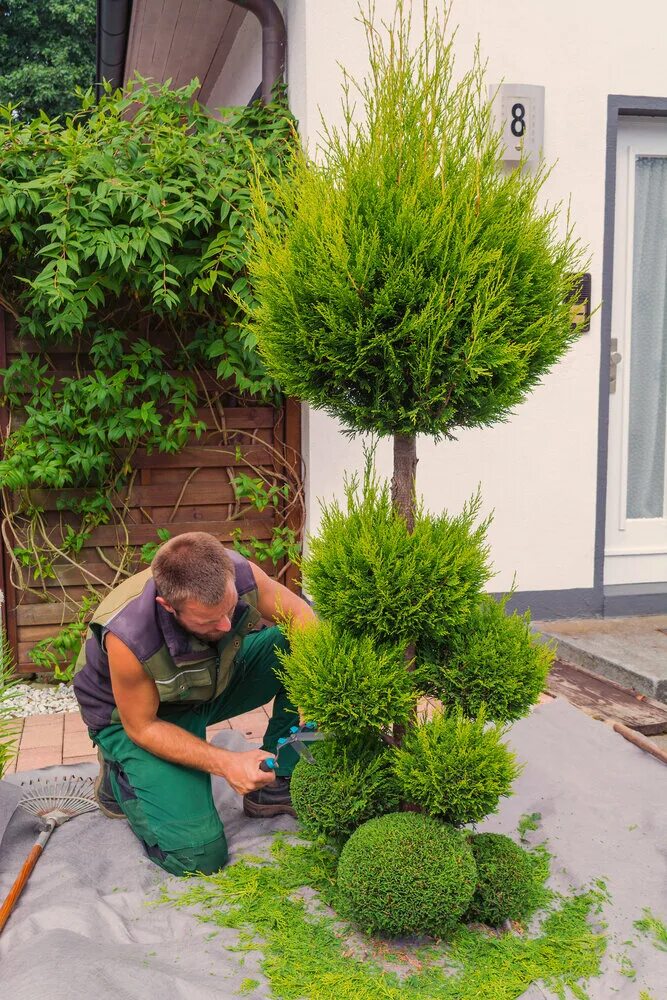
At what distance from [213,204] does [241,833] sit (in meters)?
2.88

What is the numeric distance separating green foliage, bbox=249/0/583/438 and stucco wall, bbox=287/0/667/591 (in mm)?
2310

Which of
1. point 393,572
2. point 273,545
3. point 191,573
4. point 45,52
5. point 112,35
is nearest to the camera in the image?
point 393,572

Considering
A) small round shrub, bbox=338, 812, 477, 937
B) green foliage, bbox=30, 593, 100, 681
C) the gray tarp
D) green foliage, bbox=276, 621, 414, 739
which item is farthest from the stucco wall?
small round shrub, bbox=338, 812, 477, 937

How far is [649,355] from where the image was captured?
5359 millimetres

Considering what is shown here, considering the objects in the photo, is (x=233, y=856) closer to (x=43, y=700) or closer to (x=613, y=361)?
(x=43, y=700)

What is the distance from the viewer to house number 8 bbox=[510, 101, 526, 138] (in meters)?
4.67

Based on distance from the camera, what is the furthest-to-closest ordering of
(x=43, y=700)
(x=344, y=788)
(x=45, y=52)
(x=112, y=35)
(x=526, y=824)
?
1. (x=45, y=52)
2. (x=112, y=35)
3. (x=43, y=700)
4. (x=526, y=824)
5. (x=344, y=788)

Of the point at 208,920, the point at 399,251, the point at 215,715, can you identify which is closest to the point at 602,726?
the point at 215,715

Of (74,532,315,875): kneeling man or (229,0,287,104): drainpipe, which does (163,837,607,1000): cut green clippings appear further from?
(229,0,287,104): drainpipe

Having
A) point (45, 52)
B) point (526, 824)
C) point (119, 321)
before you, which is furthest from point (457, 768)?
point (45, 52)

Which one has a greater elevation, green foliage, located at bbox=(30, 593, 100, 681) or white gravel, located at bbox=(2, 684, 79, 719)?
green foliage, located at bbox=(30, 593, 100, 681)

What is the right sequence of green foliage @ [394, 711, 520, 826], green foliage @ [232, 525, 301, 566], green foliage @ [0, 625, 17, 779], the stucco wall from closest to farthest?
1. green foliage @ [394, 711, 520, 826]
2. green foliage @ [0, 625, 17, 779]
3. the stucco wall
4. green foliage @ [232, 525, 301, 566]

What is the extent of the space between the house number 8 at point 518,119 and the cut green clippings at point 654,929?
152 inches

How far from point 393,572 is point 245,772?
92cm
